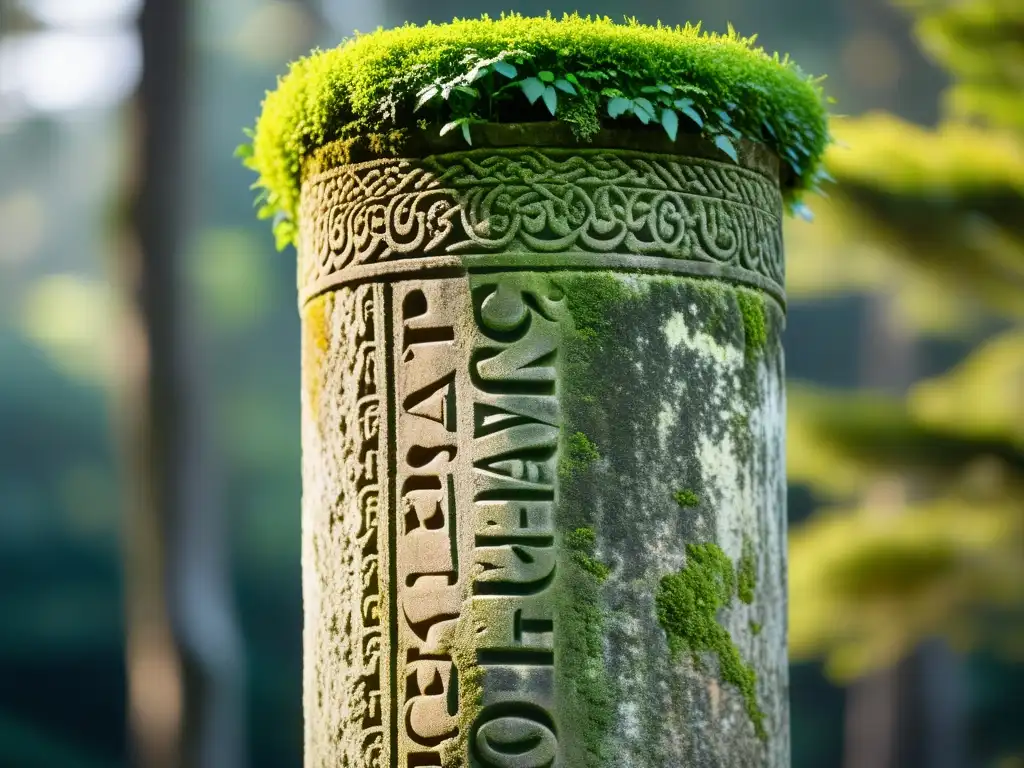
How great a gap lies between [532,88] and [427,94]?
0.69 ft

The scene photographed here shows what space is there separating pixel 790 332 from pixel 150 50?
8.85 m

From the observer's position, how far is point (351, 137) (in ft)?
10.1

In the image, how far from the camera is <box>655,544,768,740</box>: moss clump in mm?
2883

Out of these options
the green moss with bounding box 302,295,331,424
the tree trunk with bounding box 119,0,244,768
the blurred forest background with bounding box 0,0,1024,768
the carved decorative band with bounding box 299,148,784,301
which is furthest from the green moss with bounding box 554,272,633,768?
the tree trunk with bounding box 119,0,244,768

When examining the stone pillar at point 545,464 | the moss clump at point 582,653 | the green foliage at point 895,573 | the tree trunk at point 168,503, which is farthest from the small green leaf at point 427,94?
the tree trunk at point 168,503

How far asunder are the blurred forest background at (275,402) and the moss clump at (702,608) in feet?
11.4

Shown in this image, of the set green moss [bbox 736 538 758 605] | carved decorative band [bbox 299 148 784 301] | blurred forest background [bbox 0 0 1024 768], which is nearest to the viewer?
carved decorative band [bbox 299 148 784 301]

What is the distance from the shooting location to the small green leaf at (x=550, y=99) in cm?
285

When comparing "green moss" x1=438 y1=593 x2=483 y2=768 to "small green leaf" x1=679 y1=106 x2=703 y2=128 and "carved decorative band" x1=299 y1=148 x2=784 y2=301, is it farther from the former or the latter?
"small green leaf" x1=679 y1=106 x2=703 y2=128

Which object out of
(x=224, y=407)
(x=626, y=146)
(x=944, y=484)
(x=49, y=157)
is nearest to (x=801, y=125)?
(x=626, y=146)

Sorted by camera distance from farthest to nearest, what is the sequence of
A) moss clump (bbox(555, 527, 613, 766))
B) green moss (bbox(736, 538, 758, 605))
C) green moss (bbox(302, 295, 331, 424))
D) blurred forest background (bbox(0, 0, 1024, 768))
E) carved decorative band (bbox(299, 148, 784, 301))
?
blurred forest background (bbox(0, 0, 1024, 768)), green moss (bbox(302, 295, 331, 424)), green moss (bbox(736, 538, 758, 605)), carved decorative band (bbox(299, 148, 784, 301)), moss clump (bbox(555, 527, 613, 766))

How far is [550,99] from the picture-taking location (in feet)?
9.37

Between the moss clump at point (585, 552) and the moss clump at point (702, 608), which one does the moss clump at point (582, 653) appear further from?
the moss clump at point (702, 608)

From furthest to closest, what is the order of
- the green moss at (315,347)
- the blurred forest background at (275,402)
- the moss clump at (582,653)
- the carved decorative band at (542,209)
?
the blurred forest background at (275,402), the green moss at (315,347), the carved decorative band at (542,209), the moss clump at (582,653)
